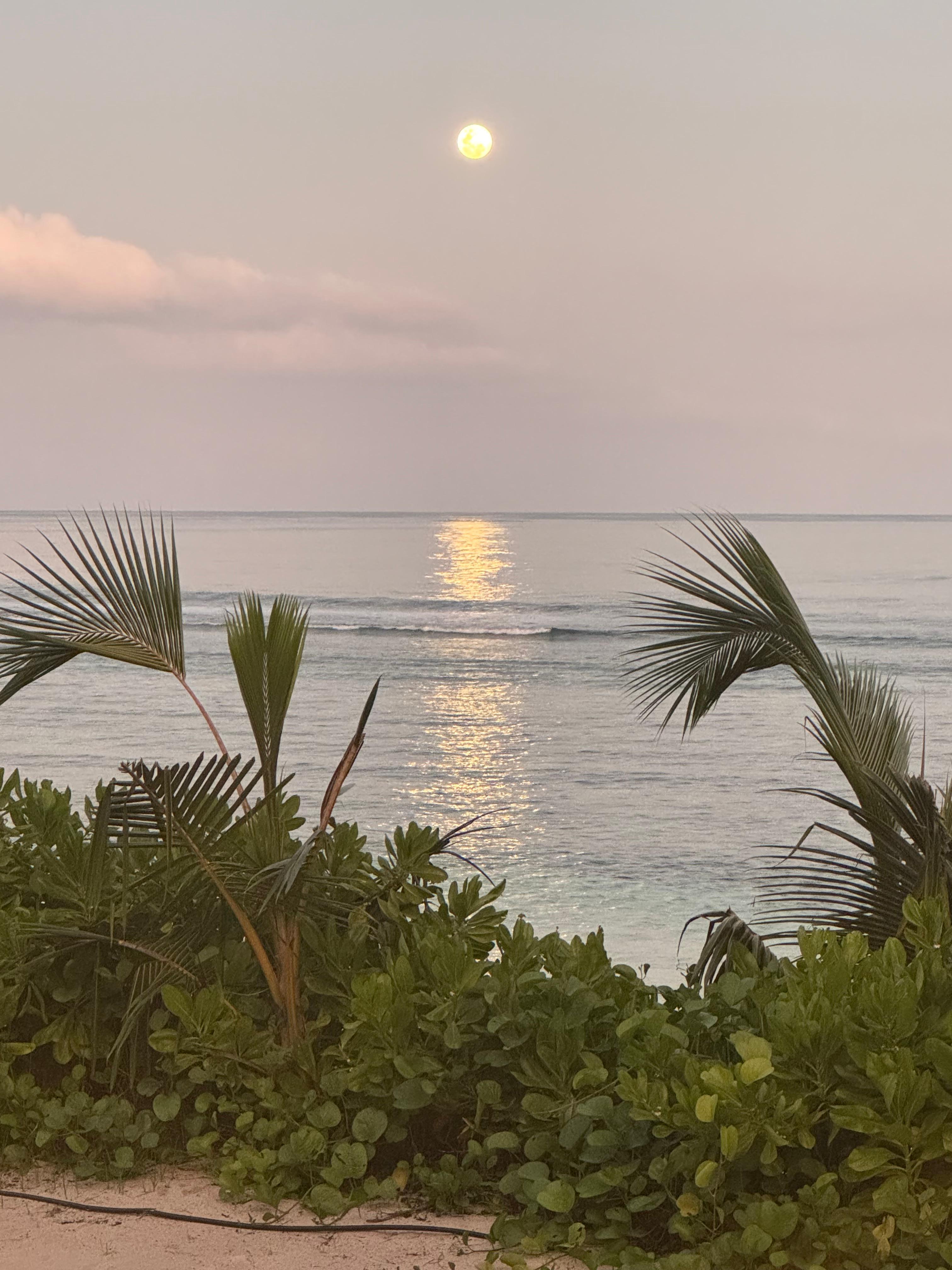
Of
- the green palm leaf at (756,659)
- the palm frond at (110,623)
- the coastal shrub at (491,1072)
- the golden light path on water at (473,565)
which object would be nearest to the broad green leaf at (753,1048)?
the coastal shrub at (491,1072)

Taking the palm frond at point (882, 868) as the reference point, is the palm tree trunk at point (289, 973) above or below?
below

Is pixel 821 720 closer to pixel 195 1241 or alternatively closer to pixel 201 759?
pixel 201 759

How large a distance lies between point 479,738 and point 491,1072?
1602 centimetres

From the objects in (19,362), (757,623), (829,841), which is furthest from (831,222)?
(757,623)

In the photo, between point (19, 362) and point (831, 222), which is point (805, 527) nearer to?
point (831, 222)

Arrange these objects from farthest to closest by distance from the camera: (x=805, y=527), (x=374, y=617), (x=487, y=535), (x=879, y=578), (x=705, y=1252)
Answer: (x=805, y=527) < (x=487, y=535) < (x=879, y=578) < (x=374, y=617) < (x=705, y=1252)

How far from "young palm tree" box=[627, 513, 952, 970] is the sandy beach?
1.23 m

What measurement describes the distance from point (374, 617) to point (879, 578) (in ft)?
63.4

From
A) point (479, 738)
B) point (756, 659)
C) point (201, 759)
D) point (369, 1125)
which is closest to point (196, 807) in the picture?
point (201, 759)

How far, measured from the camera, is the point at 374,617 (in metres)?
33.7

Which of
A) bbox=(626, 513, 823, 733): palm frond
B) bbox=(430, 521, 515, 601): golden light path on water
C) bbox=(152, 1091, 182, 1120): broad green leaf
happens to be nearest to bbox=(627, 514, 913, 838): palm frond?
bbox=(626, 513, 823, 733): palm frond

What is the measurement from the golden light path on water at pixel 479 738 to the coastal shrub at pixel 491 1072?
24.7ft

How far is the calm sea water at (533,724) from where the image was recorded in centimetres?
1119

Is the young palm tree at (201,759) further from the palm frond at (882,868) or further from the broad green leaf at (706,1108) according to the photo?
the palm frond at (882,868)
